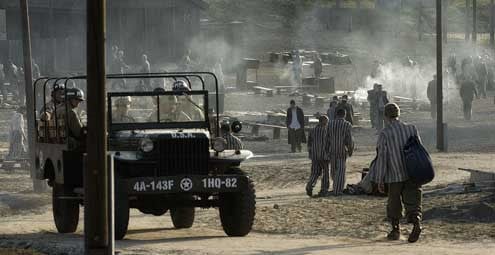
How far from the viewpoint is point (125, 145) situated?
19.0 meters

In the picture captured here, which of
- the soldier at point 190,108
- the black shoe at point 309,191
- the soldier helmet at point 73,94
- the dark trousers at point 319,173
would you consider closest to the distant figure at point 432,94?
the dark trousers at point 319,173

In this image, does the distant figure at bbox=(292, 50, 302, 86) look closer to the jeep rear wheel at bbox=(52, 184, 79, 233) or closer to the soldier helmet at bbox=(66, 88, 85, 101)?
the soldier helmet at bbox=(66, 88, 85, 101)

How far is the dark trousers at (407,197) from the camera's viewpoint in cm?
1772

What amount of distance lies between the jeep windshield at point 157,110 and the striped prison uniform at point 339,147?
558cm

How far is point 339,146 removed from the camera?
84.7 ft

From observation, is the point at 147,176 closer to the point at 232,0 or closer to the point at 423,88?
the point at 423,88

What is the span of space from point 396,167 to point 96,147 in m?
4.15

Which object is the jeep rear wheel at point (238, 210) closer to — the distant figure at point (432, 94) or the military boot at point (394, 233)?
the military boot at point (394, 233)

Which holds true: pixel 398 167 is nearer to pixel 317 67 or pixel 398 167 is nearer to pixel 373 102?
pixel 373 102

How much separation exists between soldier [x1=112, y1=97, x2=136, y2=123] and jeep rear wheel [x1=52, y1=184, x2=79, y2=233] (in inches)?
48.1

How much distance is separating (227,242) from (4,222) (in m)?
5.63

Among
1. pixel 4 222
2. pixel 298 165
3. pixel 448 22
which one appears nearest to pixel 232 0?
pixel 448 22

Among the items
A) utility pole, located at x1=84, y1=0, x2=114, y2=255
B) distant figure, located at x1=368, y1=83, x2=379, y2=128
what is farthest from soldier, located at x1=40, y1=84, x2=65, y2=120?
distant figure, located at x1=368, y1=83, x2=379, y2=128

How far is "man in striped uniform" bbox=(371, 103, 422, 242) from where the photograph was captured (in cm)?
1758
